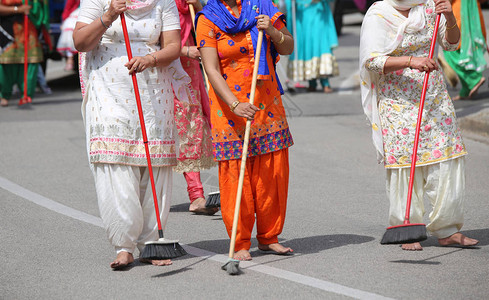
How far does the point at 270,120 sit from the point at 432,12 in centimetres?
129

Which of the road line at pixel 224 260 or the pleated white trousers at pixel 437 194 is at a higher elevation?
→ the pleated white trousers at pixel 437 194

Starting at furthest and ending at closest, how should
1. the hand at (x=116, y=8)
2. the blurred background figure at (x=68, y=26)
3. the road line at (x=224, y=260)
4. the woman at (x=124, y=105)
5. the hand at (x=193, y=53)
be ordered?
the blurred background figure at (x=68, y=26) < the hand at (x=193, y=53) < the woman at (x=124, y=105) < the hand at (x=116, y=8) < the road line at (x=224, y=260)

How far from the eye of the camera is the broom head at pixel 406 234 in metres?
5.50

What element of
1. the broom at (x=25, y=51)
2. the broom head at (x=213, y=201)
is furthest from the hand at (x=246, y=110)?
the broom at (x=25, y=51)

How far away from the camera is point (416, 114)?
235 inches

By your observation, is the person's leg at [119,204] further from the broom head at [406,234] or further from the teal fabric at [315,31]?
the teal fabric at [315,31]

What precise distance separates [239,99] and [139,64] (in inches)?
27.9

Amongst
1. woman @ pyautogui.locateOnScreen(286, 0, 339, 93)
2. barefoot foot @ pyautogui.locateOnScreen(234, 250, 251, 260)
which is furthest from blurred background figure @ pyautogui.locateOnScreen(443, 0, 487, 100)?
barefoot foot @ pyautogui.locateOnScreen(234, 250, 251, 260)

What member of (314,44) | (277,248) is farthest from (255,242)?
(314,44)

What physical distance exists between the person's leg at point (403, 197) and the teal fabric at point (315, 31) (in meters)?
8.93

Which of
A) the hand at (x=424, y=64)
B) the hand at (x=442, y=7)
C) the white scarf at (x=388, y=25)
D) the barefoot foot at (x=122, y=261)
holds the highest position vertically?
the hand at (x=442, y=7)

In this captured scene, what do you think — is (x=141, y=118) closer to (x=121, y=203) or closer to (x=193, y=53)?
(x=121, y=203)

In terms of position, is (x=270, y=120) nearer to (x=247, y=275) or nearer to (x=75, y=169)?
(x=247, y=275)

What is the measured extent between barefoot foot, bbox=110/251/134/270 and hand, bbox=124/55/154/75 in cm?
114
